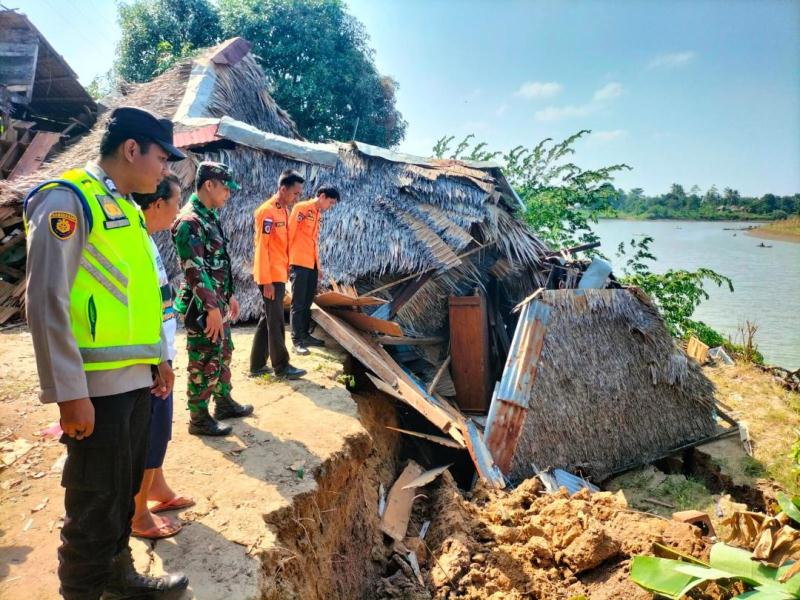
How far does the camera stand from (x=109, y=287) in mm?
1609

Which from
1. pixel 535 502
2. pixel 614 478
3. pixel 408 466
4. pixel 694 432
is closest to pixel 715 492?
pixel 694 432

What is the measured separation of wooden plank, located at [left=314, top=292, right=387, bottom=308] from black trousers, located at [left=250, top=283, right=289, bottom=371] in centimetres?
118

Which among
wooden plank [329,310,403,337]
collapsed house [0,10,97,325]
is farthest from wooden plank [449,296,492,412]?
collapsed house [0,10,97,325]

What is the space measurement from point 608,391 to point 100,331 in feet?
20.0

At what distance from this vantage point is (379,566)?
3.37 m

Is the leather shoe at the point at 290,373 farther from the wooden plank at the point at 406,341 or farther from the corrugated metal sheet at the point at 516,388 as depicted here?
the corrugated metal sheet at the point at 516,388

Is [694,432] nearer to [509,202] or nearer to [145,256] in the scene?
[509,202]

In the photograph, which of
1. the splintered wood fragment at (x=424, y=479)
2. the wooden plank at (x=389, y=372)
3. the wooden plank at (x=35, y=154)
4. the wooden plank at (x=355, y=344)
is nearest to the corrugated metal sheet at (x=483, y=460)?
the wooden plank at (x=389, y=372)

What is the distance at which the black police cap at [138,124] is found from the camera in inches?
68.1

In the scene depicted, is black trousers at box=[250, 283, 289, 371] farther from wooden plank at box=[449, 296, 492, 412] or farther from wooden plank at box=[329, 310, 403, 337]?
wooden plank at box=[449, 296, 492, 412]

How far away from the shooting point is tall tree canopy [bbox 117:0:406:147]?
1534cm

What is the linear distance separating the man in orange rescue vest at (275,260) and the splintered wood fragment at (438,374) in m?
2.04

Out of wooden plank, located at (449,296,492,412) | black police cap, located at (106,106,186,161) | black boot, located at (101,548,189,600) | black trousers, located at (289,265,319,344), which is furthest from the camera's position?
wooden plank, located at (449,296,492,412)

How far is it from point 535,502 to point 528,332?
2254 mm
